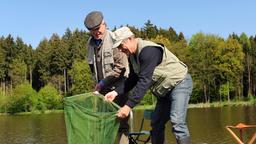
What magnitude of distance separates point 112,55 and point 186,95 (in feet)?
5.02

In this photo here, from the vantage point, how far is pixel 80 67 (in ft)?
354

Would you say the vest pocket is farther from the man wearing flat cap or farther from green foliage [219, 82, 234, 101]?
green foliage [219, 82, 234, 101]

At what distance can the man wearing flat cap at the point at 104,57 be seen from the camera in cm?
738

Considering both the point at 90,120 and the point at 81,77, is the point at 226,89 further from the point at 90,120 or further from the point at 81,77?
the point at 90,120

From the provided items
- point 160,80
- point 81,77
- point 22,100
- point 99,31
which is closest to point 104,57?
point 99,31

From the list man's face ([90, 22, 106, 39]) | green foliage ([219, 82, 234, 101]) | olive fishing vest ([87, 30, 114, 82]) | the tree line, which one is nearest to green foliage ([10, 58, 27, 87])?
the tree line

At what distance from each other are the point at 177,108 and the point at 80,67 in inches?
4016

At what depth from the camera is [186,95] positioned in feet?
21.9

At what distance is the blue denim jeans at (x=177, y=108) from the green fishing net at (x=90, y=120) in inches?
25.9

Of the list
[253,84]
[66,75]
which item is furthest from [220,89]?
[66,75]

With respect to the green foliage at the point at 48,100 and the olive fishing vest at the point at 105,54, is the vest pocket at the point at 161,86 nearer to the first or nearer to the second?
Result: the olive fishing vest at the point at 105,54

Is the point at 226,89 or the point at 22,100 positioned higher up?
the point at 226,89

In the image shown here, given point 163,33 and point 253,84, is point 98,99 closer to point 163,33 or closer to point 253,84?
point 253,84

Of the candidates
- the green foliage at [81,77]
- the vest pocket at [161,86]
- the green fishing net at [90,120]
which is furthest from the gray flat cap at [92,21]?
the green foliage at [81,77]
